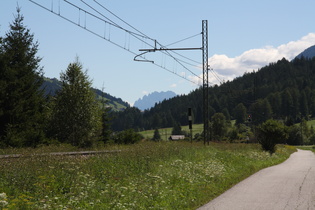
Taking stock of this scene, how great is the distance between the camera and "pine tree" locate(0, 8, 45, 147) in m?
29.4

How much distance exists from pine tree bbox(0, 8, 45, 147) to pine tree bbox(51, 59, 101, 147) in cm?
348

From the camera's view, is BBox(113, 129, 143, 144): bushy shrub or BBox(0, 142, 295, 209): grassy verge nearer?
BBox(0, 142, 295, 209): grassy verge

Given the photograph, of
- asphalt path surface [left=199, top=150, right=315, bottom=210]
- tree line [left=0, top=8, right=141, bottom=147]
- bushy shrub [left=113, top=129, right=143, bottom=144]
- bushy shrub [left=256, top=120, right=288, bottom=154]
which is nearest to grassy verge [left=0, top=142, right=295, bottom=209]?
asphalt path surface [left=199, top=150, right=315, bottom=210]

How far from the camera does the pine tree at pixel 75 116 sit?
38594mm

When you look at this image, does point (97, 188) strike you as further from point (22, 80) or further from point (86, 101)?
point (86, 101)

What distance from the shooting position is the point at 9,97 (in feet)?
98.9

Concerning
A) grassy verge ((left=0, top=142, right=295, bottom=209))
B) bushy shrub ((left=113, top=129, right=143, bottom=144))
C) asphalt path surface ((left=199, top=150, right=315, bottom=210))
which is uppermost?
bushy shrub ((left=113, top=129, right=143, bottom=144))

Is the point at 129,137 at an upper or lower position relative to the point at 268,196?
upper

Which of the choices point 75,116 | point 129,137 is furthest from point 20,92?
point 129,137

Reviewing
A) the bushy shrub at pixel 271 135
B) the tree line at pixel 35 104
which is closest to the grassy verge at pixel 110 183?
the tree line at pixel 35 104

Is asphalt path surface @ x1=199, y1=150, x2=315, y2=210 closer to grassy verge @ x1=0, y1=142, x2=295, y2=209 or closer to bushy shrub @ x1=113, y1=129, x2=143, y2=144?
grassy verge @ x1=0, y1=142, x2=295, y2=209

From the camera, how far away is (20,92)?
31.6 metres

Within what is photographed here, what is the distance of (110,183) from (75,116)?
28.6 metres

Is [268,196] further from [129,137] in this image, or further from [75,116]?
[129,137]
